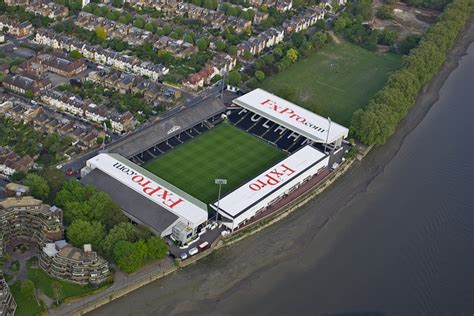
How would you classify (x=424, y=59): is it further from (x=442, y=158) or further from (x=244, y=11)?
(x=244, y=11)

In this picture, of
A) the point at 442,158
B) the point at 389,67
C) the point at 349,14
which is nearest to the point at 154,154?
the point at 442,158

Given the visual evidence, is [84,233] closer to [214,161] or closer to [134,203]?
[134,203]

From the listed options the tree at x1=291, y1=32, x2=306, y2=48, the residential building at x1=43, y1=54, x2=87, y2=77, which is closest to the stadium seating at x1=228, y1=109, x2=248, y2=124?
the residential building at x1=43, y1=54, x2=87, y2=77

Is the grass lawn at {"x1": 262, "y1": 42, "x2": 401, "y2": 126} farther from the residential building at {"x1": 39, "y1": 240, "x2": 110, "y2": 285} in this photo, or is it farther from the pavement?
the residential building at {"x1": 39, "y1": 240, "x2": 110, "y2": 285}

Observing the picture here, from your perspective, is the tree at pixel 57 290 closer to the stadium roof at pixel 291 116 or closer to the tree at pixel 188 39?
the stadium roof at pixel 291 116

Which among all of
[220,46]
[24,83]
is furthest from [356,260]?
[24,83]

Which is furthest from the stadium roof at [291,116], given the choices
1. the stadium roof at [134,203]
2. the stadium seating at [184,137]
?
the stadium roof at [134,203]
